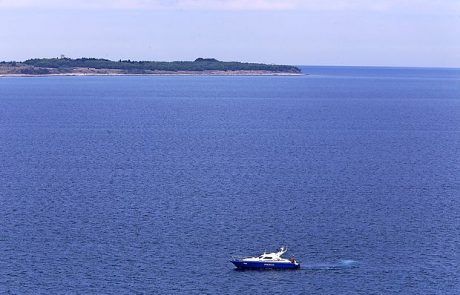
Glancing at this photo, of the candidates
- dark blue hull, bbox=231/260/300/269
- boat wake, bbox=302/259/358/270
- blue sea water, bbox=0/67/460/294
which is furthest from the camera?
boat wake, bbox=302/259/358/270

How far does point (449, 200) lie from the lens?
9406cm

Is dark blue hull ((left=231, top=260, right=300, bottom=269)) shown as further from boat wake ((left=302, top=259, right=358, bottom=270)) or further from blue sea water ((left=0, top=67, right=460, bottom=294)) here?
boat wake ((left=302, top=259, right=358, bottom=270))

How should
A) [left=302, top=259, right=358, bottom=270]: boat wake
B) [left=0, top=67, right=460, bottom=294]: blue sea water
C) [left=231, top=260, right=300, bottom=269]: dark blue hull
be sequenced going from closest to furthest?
[left=0, top=67, right=460, bottom=294]: blue sea water
[left=231, top=260, right=300, bottom=269]: dark blue hull
[left=302, top=259, right=358, bottom=270]: boat wake

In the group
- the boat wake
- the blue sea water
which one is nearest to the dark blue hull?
the blue sea water

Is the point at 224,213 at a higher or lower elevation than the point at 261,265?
higher

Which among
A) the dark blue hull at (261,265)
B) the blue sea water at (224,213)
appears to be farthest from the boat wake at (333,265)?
the dark blue hull at (261,265)

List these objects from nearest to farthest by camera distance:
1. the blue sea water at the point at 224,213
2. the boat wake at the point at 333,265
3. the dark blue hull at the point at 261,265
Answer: the blue sea water at the point at 224,213, the dark blue hull at the point at 261,265, the boat wake at the point at 333,265

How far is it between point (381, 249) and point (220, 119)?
119m

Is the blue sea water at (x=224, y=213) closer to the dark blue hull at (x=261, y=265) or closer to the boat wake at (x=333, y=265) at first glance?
the boat wake at (x=333, y=265)

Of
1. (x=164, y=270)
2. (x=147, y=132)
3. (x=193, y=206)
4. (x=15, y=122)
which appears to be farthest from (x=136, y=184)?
(x=15, y=122)

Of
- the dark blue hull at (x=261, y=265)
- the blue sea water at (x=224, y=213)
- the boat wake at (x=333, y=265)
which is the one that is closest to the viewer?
the blue sea water at (x=224, y=213)

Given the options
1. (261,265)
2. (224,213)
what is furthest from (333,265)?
(224,213)

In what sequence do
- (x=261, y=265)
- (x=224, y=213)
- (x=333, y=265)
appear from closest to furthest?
(x=261, y=265) → (x=333, y=265) → (x=224, y=213)

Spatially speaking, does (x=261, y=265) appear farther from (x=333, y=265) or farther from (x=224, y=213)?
(x=224, y=213)
